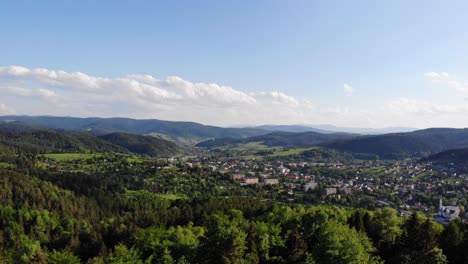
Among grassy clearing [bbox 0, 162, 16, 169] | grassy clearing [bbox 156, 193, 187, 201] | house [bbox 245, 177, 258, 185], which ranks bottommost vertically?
grassy clearing [bbox 156, 193, 187, 201]

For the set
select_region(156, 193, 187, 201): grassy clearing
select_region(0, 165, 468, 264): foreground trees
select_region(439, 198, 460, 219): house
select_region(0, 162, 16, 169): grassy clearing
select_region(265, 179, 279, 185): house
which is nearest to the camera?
select_region(0, 165, 468, 264): foreground trees

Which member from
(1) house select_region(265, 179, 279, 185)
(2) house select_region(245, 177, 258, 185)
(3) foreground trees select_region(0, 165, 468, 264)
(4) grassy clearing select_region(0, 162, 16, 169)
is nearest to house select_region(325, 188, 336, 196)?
(1) house select_region(265, 179, 279, 185)

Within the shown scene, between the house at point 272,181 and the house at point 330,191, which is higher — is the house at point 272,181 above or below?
below

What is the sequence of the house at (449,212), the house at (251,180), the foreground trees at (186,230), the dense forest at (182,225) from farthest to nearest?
the house at (251,180), the house at (449,212), the dense forest at (182,225), the foreground trees at (186,230)

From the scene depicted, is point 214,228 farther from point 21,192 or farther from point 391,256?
point 21,192

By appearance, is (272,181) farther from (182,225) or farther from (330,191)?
(182,225)

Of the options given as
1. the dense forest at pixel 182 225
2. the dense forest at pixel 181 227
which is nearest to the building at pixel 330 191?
the dense forest at pixel 182 225

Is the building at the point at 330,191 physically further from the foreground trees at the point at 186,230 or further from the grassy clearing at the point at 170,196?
the grassy clearing at the point at 170,196

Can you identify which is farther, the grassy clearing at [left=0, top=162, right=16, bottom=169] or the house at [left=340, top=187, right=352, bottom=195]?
the grassy clearing at [left=0, top=162, right=16, bottom=169]

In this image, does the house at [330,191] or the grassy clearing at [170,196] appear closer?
the grassy clearing at [170,196]

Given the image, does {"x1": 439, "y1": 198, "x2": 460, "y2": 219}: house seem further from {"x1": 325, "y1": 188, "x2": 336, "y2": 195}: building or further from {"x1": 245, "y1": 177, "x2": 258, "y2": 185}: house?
{"x1": 245, "y1": 177, "x2": 258, "y2": 185}: house

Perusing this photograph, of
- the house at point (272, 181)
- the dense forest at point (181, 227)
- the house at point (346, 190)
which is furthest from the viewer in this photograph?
the house at point (272, 181)
